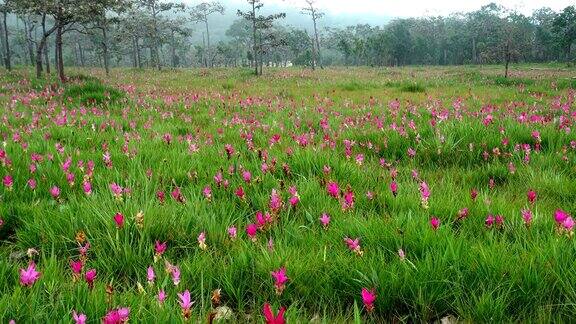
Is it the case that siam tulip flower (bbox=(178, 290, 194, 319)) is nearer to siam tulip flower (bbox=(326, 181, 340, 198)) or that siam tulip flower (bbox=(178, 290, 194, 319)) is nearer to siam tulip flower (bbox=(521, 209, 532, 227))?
siam tulip flower (bbox=(326, 181, 340, 198))

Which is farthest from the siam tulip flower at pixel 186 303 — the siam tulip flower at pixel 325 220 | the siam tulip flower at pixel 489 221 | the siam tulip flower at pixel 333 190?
the siam tulip flower at pixel 489 221

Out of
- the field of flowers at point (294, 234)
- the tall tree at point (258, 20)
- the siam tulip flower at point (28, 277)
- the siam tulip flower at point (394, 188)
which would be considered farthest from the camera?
the tall tree at point (258, 20)

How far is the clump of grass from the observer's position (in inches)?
452

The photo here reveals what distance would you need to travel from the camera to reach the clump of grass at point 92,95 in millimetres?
11484

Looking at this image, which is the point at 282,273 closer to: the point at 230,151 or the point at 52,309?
the point at 52,309

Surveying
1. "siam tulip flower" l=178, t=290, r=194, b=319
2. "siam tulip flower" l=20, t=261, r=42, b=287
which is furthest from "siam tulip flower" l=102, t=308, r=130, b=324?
"siam tulip flower" l=20, t=261, r=42, b=287

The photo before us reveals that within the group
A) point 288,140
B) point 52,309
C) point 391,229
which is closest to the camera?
point 52,309

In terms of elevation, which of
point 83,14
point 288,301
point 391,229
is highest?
point 83,14

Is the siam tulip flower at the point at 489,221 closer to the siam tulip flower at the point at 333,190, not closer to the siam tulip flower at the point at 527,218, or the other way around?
the siam tulip flower at the point at 527,218

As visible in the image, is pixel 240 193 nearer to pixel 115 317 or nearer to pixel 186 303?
pixel 186 303

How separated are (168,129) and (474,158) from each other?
16.4ft

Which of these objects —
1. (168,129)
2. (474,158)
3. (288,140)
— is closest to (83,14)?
(168,129)

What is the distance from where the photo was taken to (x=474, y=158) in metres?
5.29

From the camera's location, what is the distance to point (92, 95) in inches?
462
